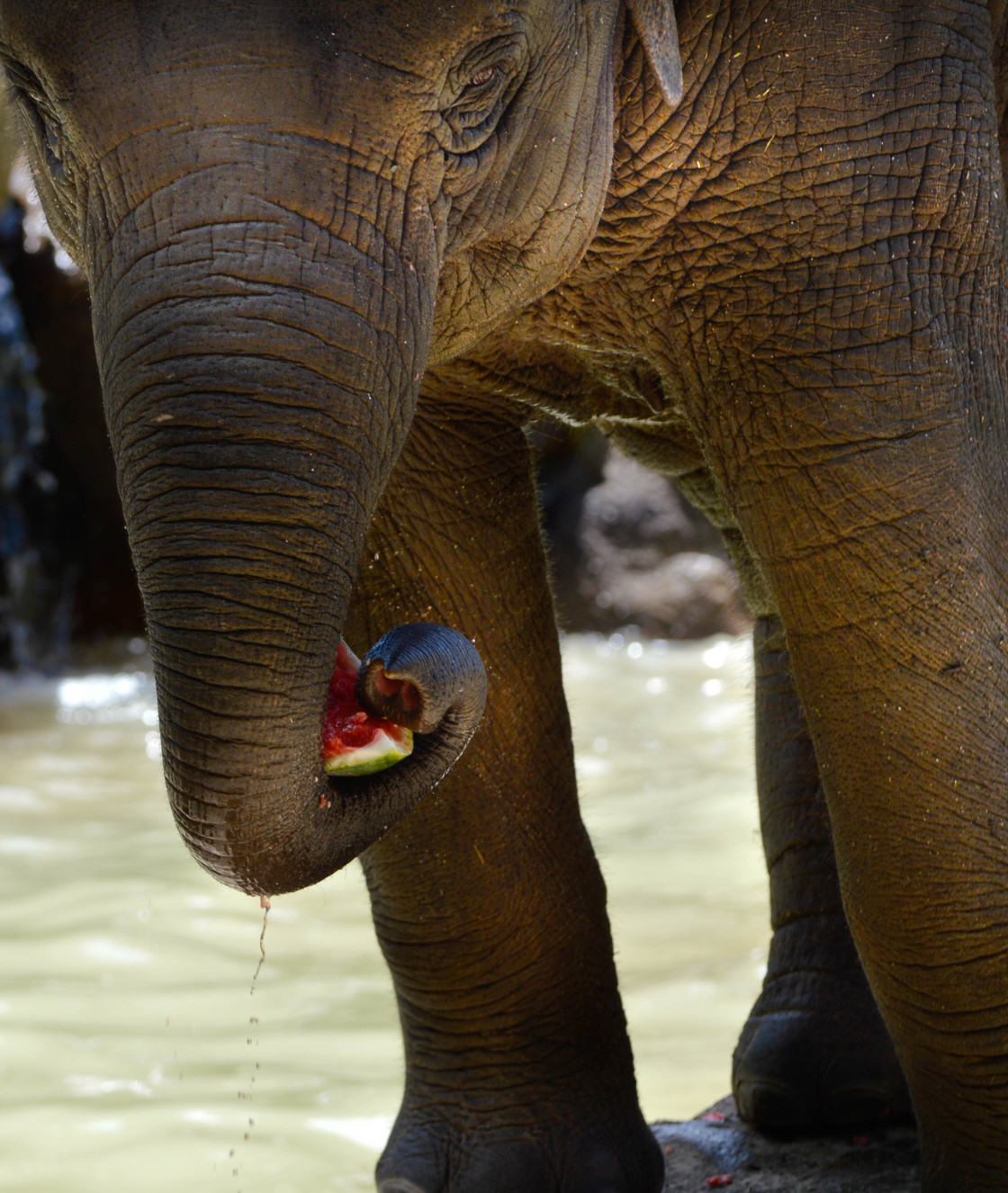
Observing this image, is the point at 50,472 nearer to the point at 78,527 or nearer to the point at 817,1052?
the point at 78,527

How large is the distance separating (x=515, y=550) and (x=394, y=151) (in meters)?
1.04

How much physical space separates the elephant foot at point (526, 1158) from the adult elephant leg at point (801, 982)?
0.30 metres

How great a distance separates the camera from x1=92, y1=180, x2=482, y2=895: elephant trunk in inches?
71.0

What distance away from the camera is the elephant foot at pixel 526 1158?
2877 millimetres

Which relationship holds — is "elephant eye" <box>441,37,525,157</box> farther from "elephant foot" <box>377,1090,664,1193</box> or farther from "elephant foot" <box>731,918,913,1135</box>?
"elephant foot" <box>731,918,913,1135</box>

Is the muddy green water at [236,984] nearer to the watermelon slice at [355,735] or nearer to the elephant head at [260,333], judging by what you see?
the watermelon slice at [355,735]

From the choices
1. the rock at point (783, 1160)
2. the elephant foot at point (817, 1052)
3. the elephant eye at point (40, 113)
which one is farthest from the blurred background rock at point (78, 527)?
the elephant eye at point (40, 113)

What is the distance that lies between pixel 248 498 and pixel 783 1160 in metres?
1.75

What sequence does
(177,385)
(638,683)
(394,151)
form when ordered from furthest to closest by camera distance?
1. (638,683)
2. (394,151)
3. (177,385)

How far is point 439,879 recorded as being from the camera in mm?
2871

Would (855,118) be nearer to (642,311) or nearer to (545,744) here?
(642,311)

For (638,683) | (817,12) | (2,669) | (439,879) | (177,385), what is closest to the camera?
(177,385)

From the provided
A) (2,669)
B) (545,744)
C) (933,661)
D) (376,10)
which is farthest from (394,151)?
(2,669)

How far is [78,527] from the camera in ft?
37.9
